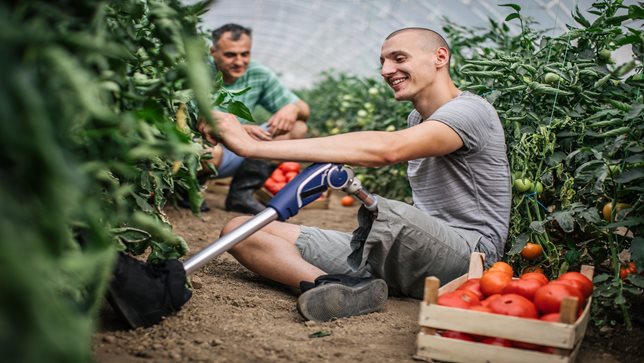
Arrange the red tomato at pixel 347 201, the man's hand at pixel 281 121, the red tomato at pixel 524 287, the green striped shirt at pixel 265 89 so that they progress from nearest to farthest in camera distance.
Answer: the red tomato at pixel 524 287 < the man's hand at pixel 281 121 < the green striped shirt at pixel 265 89 < the red tomato at pixel 347 201

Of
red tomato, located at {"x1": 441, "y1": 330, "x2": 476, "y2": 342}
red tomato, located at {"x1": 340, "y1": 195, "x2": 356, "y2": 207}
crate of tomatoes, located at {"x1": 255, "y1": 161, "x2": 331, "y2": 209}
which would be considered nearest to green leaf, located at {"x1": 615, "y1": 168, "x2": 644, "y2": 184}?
red tomato, located at {"x1": 441, "y1": 330, "x2": 476, "y2": 342}

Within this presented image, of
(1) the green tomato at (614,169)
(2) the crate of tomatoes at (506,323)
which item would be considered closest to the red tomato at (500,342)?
(2) the crate of tomatoes at (506,323)

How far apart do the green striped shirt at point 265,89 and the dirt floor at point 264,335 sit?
2.58 m

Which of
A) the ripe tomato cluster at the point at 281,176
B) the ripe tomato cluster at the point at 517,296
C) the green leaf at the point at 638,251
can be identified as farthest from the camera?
the ripe tomato cluster at the point at 281,176

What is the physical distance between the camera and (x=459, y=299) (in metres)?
2.18

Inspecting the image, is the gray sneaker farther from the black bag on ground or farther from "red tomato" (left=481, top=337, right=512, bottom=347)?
"red tomato" (left=481, top=337, right=512, bottom=347)

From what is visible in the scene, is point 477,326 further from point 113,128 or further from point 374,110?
point 374,110

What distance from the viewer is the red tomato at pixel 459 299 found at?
2.16 m

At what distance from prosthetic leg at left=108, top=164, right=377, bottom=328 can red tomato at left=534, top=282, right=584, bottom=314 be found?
75 cm

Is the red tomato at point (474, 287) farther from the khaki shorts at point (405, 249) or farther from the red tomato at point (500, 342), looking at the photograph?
the khaki shorts at point (405, 249)

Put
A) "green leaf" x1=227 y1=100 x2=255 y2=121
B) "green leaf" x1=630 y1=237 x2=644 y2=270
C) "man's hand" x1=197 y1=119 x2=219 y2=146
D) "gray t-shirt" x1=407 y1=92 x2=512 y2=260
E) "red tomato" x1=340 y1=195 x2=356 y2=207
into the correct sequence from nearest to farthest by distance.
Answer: "green leaf" x1=630 y1=237 x2=644 y2=270, "green leaf" x1=227 y1=100 x2=255 y2=121, "man's hand" x1=197 y1=119 x2=219 y2=146, "gray t-shirt" x1=407 y1=92 x2=512 y2=260, "red tomato" x1=340 y1=195 x2=356 y2=207

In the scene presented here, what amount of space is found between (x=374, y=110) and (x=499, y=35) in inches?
90.8

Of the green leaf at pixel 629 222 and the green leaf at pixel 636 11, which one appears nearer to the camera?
the green leaf at pixel 636 11

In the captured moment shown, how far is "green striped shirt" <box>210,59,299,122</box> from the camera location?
5.43 m
